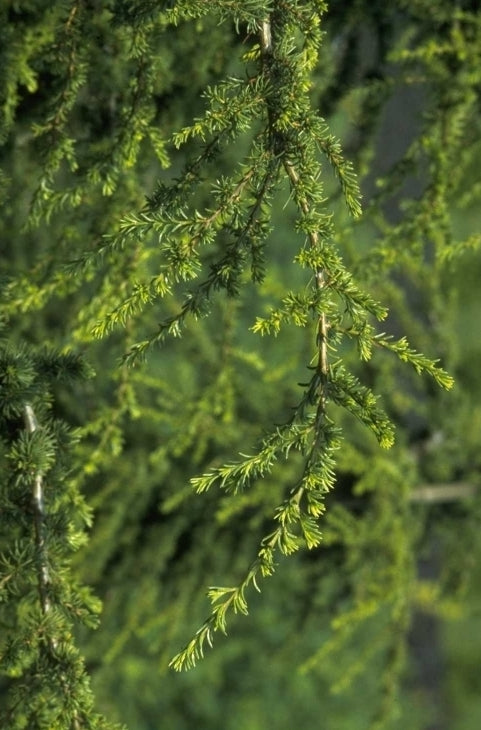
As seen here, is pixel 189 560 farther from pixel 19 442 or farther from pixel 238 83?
pixel 238 83

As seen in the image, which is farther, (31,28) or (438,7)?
(438,7)

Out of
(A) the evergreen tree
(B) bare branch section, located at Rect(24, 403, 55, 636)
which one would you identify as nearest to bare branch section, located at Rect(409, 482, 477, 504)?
(A) the evergreen tree

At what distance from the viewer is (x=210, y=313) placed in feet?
4.18

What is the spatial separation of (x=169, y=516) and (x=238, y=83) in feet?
4.79

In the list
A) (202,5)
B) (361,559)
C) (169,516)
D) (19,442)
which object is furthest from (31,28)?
(361,559)

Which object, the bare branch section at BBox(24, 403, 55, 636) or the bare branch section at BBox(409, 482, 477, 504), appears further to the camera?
the bare branch section at BBox(409, 482, 477, 504)

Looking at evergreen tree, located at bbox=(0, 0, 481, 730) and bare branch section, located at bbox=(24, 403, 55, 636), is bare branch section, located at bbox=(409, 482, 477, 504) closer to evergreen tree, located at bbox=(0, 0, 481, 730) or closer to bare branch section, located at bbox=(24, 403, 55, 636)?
evergreen tree, located at bbox=(0, 0, 481, 730)

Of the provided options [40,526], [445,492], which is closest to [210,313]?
[40,526]

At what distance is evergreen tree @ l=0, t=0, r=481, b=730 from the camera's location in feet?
3.13

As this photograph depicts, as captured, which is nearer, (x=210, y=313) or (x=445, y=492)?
Result: (x=210, y=313)

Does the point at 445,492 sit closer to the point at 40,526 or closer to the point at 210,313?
the point at 210,313

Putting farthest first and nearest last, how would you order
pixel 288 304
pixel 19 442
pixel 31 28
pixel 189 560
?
pixel 189 560, pixel 31 28, pixel 19 442, pixel 288 304

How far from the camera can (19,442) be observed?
3.43 ft

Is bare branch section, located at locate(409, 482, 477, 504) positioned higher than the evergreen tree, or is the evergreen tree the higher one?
the evergreen tree
